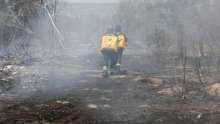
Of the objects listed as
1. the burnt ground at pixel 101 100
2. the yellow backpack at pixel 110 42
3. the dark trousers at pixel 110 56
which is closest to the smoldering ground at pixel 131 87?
the burnt ground at pixel 101 100

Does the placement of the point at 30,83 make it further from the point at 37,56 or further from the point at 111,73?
the point at 37,56

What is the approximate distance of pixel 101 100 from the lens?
7.60 meters

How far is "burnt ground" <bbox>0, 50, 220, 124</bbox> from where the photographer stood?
20.3 feet

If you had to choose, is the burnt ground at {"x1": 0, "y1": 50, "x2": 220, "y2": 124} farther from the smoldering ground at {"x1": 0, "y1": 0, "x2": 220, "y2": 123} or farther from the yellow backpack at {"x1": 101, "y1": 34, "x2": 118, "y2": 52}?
the yellow backpack at {"x1": 101, "y1": 34, "x2": 118, "y2": 52}

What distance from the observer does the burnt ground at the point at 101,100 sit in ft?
20.3

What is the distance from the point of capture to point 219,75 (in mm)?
9922

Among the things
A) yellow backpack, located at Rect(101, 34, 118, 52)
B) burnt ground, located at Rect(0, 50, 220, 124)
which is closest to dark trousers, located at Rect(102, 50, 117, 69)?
yellow backpack, located at Rect(101, 34, 118, 52)

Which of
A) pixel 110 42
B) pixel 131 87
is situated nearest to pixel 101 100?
pixel 131 87

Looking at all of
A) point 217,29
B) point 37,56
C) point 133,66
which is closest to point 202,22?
point 217,29

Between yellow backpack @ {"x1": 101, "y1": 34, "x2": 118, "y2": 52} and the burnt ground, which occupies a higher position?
yellow backpack @ {"x1": 101, "y1": 34, "x2": 118, "y2": 52}

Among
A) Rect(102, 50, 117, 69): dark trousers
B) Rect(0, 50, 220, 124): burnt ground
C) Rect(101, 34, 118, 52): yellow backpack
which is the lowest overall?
Rect(0, 50, 220, 124): burnt ground

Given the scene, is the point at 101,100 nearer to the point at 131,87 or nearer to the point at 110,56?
the point at 131,87

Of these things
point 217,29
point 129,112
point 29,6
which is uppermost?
point 29,6

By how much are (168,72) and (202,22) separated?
4.15 metres
